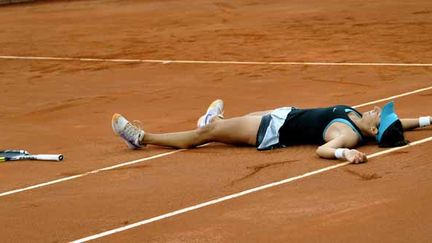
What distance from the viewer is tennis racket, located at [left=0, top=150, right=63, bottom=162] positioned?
9250 mm

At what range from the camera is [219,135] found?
9117 mm

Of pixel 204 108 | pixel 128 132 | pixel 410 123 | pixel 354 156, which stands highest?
pixel 204 108

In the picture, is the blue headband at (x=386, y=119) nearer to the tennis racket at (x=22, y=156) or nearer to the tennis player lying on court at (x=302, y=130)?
the tennis player lying on court at (x=302, y=130)

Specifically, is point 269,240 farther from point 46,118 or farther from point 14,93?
point 14,93

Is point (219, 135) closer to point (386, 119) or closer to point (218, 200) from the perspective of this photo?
point (386, 119)

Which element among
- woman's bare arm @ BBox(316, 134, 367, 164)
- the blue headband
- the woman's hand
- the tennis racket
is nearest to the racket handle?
the tennis racket

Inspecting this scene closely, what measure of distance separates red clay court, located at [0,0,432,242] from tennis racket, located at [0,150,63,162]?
110mm

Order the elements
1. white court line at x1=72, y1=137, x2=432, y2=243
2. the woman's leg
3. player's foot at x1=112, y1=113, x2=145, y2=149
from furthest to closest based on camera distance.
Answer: player's foot at x1=112, y1=113, x2=145, y2=149
the woman's leg
white court line at x1=72, y1=137, x2=432, y2=243

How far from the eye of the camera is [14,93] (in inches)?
553

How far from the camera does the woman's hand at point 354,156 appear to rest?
8047 millimetres

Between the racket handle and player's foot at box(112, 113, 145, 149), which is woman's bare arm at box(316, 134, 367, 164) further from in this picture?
the racket handle

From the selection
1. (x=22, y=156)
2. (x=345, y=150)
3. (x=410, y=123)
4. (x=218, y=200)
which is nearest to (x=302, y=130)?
(x=345, y=150)

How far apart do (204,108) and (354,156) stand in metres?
3.78

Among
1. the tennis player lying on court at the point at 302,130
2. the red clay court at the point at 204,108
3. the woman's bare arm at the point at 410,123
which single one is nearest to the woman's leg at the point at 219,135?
the tennis player lying on court at the point at 302,130
